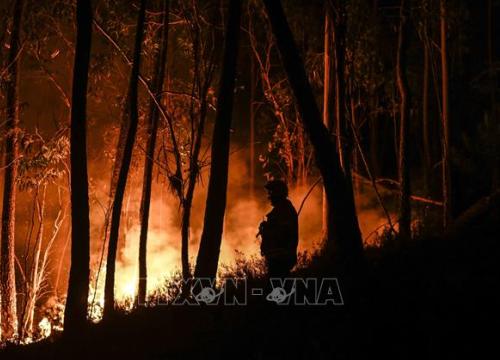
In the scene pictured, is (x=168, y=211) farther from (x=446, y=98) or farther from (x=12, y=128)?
(x=446, y=98)

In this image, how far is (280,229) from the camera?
790 cm

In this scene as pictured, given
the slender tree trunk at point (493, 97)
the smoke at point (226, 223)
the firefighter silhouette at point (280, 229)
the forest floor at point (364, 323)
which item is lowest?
the forest floor at point (364, 323)

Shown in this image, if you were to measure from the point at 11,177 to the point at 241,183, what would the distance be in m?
8.78

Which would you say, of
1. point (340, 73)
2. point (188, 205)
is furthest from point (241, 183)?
point (340, 73)

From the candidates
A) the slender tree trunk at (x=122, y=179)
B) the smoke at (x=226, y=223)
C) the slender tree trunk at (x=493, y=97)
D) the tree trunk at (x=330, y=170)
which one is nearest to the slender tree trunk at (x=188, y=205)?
the slender tree trunk at (x=122, y=179)

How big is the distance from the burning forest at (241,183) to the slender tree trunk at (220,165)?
0.08 feet

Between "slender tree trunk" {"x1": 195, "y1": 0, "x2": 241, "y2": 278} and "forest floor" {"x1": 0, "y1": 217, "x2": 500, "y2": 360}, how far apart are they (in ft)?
2.73

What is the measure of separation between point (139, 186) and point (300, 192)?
5365mm

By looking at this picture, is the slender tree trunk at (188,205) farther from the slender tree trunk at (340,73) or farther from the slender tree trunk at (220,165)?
the slender tree trunk at (220,165)

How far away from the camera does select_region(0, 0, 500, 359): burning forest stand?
7031 millimetres

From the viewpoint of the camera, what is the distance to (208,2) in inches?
576

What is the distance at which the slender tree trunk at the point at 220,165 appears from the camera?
8984 millimetres

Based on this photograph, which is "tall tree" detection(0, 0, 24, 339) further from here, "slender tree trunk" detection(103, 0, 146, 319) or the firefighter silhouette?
the firefighter silhouette

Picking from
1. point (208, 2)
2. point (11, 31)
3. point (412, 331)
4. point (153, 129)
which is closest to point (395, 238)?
point (412, 331)
